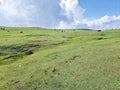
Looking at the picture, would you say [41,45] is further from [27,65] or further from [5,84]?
[5,84]

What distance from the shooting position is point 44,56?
56000 mm

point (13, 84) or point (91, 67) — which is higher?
point (91, 67)

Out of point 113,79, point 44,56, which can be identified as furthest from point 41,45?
point 113,79

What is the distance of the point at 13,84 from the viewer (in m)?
42.0

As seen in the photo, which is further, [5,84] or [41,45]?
[41,45]

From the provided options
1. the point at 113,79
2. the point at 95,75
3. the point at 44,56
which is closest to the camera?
the point at 113,79

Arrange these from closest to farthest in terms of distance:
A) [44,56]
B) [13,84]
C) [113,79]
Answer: [113,79], [13,84], [44,56]

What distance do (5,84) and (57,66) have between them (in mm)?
8707

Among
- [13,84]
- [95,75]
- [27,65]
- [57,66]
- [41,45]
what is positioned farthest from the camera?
Result: [41,45]

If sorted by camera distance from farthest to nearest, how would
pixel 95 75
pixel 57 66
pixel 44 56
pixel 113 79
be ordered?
pixel 44 56, pixel 57 66, pixel 95 75, pixel 113 79

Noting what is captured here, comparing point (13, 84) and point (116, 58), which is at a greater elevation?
point (116, 58)

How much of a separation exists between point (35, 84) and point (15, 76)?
7.25 m

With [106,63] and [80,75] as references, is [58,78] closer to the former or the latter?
Result: [80,75]

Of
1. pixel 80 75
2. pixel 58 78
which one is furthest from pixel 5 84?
pixel 80 75
